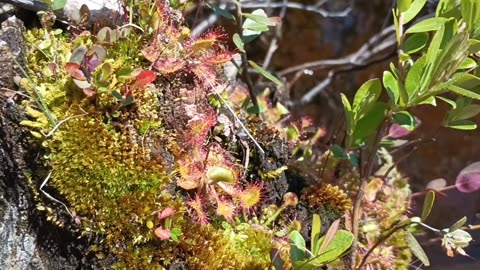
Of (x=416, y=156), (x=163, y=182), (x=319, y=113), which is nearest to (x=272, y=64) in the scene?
(x=319, y=113)

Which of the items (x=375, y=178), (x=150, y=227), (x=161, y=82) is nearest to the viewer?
(x=150, y=227)

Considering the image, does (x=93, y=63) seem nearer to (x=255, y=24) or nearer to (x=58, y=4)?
(x=58, y=4)

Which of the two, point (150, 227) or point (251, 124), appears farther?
point (251, 124)

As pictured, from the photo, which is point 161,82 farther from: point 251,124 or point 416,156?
point 416,156

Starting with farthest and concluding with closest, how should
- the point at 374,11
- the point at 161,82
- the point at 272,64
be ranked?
the point at 374,11 < the point at 272,64 < the point at 161,82

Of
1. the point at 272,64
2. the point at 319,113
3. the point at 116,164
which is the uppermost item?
the point at 116,164

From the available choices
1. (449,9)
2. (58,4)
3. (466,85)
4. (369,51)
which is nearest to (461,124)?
(466,85)

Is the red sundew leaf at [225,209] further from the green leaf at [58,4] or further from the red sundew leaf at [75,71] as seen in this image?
the green leaf at [58,4]
